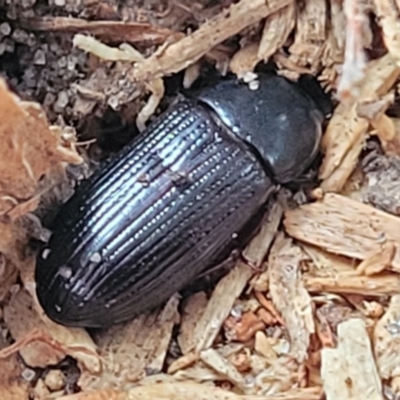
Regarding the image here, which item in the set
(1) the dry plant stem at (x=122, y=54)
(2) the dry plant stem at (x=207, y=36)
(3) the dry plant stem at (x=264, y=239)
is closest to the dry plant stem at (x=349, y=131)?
(3) the dry plant stem at (x=264, y=239)

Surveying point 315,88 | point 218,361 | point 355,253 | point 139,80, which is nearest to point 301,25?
point 315,88

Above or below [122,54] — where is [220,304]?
below

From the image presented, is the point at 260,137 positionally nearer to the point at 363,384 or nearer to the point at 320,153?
the point at 320,153

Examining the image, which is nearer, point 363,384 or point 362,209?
point 363,384

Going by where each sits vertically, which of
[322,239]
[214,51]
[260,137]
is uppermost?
[214,51]

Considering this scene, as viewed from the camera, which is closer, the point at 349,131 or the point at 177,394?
the point at 177,394

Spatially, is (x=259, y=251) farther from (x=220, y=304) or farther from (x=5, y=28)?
(x=5, y=28)

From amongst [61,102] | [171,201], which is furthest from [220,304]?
[61,102]
